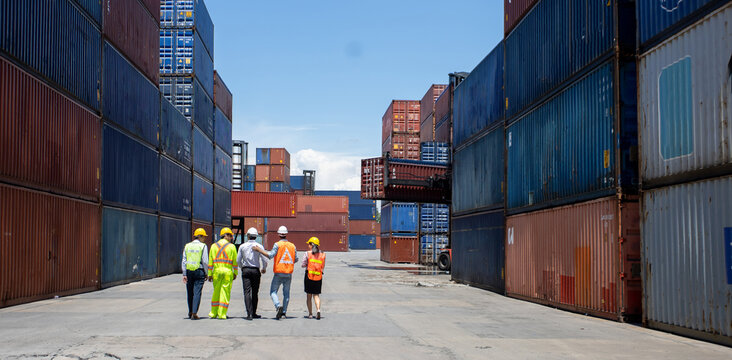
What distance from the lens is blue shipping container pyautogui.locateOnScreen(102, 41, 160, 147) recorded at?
2327 cm

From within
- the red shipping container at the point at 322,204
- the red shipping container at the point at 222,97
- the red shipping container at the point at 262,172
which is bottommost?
the red shipping container at the point at 322,204

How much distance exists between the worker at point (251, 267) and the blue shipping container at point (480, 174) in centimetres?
1114

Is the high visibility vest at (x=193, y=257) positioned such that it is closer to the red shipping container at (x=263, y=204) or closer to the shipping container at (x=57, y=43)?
the shipping container at (x=57, y=43)

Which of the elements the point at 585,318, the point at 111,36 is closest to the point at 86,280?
the point at 111,36

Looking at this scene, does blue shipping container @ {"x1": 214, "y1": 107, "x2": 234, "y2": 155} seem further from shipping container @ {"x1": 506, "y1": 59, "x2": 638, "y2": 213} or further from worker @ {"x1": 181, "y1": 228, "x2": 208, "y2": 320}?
worker @ {"x1": 181, "y1": 228, "x2": 208, "y2": 320}

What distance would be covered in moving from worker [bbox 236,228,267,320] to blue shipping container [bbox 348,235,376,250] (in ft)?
311

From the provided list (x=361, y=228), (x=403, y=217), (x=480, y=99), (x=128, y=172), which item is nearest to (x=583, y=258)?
(x=480, y=99)

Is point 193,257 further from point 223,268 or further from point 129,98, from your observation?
point 129,98

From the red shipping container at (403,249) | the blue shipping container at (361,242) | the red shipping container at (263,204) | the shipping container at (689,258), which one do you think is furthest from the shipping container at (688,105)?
the blue shipping container at (361,242)

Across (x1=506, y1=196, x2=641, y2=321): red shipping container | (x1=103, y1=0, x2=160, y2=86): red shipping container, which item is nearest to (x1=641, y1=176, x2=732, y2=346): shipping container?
(x1=506, y1=196, x2=641, y2=321): red shipping container

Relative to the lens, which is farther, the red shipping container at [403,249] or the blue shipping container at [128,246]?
the red shipping container at [403,249]

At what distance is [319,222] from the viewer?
86375mm

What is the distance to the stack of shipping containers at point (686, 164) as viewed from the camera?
1054 cm

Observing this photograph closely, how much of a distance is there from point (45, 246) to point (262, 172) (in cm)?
6274
